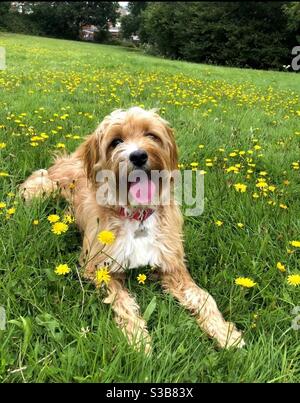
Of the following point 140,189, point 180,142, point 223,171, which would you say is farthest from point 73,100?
point 140,189

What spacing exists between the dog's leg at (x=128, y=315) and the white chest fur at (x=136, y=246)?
0.16 metres

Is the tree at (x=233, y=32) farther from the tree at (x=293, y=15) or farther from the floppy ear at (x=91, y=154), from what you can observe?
the floppy ear at (x=91, y=154)

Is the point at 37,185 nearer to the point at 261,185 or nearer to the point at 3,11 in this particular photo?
the point at 261,185

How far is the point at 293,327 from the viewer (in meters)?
2.78

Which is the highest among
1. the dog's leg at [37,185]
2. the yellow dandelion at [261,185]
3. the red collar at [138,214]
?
the yellow dandelion at [261,185]

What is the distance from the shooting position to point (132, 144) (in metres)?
3.29

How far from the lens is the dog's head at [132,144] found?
3.25 meters

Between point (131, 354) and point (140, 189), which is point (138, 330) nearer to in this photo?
point (131, 354)

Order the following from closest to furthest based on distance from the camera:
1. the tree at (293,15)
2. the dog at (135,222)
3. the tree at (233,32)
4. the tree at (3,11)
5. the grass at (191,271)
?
1. the grass at (191,271)
2. the dog at (135,222)
3. the tree at (293,15)
4. the tree at (233,32)
5. the tree at (3,11)

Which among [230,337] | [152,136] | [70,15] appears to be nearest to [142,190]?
[152,136]

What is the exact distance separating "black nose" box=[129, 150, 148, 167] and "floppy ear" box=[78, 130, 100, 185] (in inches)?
18.2

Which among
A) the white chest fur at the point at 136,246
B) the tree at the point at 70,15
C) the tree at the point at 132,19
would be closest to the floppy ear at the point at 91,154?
the white chest fur at the point at 136,246

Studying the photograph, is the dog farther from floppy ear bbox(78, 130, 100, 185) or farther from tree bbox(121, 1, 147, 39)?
tree bbox(121, 1, 147, 39)

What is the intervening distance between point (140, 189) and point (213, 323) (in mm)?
1084
